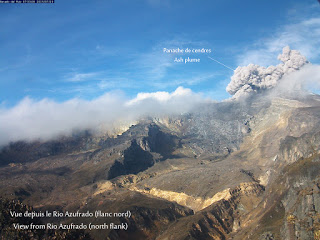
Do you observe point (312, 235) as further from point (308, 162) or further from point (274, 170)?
point (274, 170)

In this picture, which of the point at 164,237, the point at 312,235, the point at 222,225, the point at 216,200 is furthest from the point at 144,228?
the point at 312,235

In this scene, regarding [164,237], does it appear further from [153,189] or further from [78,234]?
[153,189]

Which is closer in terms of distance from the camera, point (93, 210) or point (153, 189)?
point (93, 210)

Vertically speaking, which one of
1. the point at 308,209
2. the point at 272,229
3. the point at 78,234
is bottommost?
the point at 272,229

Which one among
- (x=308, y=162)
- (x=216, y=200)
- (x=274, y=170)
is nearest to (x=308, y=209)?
(x=308, y=162)

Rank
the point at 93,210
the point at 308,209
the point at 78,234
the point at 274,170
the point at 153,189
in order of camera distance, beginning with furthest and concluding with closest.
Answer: the point at 153,189 < the point at 274,170 < the point at 93,210 < the point at 308,209 < the point at 78,234

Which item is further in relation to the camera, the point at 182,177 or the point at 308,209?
the point at 182,177

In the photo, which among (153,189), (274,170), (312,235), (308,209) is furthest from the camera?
(153,189)

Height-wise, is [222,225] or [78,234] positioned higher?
[78,234]

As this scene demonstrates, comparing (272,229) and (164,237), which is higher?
(272,229)
